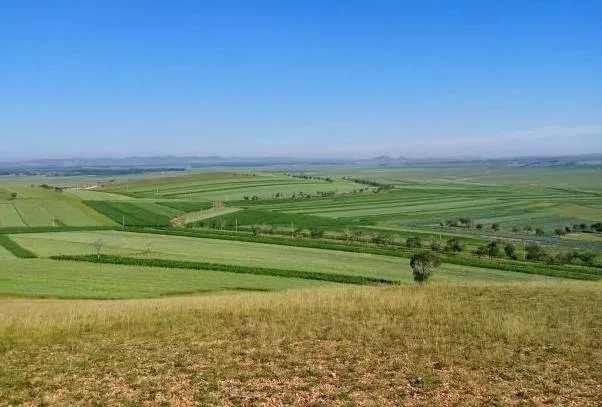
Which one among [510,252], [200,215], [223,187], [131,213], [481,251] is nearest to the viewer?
[510,252]

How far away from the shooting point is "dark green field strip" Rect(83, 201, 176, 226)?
273ft

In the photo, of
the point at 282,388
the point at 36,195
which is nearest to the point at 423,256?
the point at 282,388

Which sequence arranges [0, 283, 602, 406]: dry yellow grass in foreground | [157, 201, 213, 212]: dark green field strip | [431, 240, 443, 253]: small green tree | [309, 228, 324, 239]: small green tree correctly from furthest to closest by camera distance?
[157, 201, 213, 212]: dark green field strip < [309, 228, 324, 239]: small green tree < [431, 240, 443, 253]: small green tree < [0, 283, 602, 406]: dry yellow grass in foreground

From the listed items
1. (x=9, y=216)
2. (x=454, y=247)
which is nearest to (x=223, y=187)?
(x=9, y=216)

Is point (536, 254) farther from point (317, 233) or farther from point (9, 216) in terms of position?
point (9, 216)

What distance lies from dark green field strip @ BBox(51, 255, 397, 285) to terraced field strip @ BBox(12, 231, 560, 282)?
1826 mm

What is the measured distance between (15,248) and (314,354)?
48451mm

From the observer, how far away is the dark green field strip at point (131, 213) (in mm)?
83125

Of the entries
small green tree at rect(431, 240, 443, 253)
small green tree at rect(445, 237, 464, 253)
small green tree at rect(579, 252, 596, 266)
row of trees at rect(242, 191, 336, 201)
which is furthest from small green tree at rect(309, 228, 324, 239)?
row of trees at rect(242, 191, 336, 201)

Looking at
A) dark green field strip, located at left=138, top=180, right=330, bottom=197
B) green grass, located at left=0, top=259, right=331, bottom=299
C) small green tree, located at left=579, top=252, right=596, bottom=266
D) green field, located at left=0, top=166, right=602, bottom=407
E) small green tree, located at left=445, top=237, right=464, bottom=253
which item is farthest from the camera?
dark green field strip, located at left=138, top=180, right=330, bottom=197

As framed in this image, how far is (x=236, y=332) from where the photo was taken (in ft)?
52.7

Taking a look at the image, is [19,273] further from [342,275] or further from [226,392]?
[226,392]

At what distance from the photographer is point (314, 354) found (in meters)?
13.7

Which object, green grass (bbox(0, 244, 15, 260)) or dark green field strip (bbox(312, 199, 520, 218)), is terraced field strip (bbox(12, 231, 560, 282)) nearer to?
green grass (bbox(0, 244, 15, 260))
